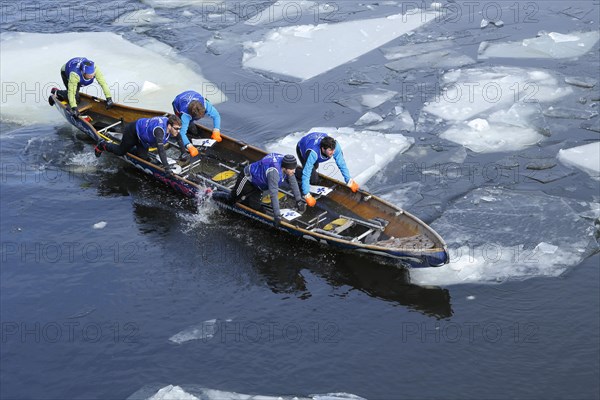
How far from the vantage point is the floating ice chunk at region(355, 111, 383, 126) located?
17969 mm

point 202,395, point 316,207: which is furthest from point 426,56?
point 202,395

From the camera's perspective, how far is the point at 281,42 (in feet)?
73.4

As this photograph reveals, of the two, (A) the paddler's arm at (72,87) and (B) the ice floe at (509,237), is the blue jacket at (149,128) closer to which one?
(A) the paddler's arm at (72,87)

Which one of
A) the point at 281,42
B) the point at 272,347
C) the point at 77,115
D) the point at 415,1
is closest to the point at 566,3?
the point at 415,1

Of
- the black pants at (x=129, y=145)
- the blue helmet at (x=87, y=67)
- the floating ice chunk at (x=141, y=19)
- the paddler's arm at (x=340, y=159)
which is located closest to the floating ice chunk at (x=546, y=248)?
the paddler's arm at (x=340, y=159)

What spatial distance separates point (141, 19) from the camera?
25.0 metres

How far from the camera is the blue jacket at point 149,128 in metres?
15.3

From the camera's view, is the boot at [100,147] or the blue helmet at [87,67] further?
the blue helmet at [87,67]

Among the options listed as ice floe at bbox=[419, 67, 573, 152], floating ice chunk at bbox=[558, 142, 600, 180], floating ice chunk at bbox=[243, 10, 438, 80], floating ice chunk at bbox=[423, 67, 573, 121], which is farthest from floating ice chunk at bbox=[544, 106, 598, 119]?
floating ice chunk at bbox=[243, 10, 438, 80]

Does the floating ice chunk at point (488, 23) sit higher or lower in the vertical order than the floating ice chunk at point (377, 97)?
higher

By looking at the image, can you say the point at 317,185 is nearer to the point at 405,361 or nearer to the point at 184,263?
the point at 184,263

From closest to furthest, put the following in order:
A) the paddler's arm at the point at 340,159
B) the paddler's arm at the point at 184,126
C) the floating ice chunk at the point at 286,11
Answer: the paddler's arm at the point at 340,159 → the paddler's arm at the point at 184,126 → the floating ice chunk at the point at 286,11

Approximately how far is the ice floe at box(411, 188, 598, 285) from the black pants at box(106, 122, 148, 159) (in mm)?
6255

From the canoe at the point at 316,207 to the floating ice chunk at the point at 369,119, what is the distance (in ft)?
10.6
